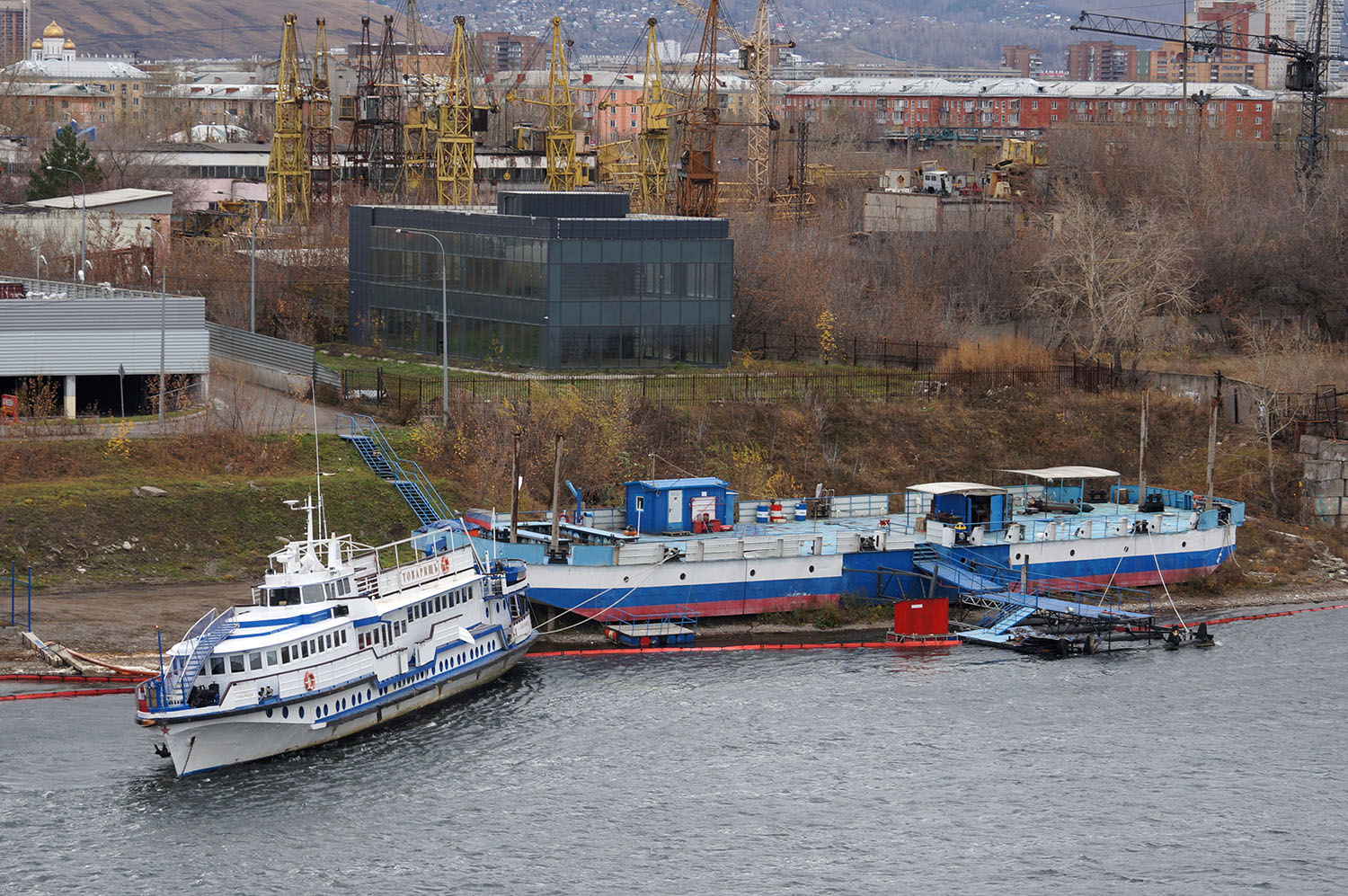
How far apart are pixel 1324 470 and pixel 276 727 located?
5308 cm

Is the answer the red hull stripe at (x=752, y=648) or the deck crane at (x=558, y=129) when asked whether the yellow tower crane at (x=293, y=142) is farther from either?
the red hull stripe at (x=752, y=648)

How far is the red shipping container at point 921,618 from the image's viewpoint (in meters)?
63.3

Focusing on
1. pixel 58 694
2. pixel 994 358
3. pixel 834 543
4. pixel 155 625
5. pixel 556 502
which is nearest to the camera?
pixel 58 694

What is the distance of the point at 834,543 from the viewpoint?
2662 inches

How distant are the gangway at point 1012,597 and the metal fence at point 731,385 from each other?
1777cm

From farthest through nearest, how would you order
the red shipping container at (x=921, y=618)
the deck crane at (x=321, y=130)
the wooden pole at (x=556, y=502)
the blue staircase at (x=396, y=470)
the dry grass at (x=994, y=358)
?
the deck crane at (x=321, y=130) → the dry grass at (x=994, y=358) → the blue staircase at (x=396, y=470) → the red shipping container at (x=921, y=618) → the wooden pole at (x=556, y=502)

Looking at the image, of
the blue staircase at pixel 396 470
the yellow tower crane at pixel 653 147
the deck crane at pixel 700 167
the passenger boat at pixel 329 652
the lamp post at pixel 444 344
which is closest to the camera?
the passenger boat at pixel 329 652

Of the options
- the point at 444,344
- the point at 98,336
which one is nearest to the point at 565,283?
the point at 444,344

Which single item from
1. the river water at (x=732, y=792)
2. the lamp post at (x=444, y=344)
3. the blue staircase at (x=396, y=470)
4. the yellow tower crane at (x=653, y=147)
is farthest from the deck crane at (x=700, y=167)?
the river water at (x=732, y=792)

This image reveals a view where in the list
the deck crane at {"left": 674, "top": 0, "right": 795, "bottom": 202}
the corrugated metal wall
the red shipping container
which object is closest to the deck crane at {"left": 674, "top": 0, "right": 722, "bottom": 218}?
the deck crane at {"left": 674, "top": 0, "right": 795, "bottom": 202}

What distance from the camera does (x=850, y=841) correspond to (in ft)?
147

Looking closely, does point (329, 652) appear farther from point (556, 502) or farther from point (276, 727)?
point (556, 502)

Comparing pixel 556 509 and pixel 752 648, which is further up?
pixel 556 509

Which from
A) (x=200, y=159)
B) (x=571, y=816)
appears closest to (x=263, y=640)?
(x=571, y=816)
